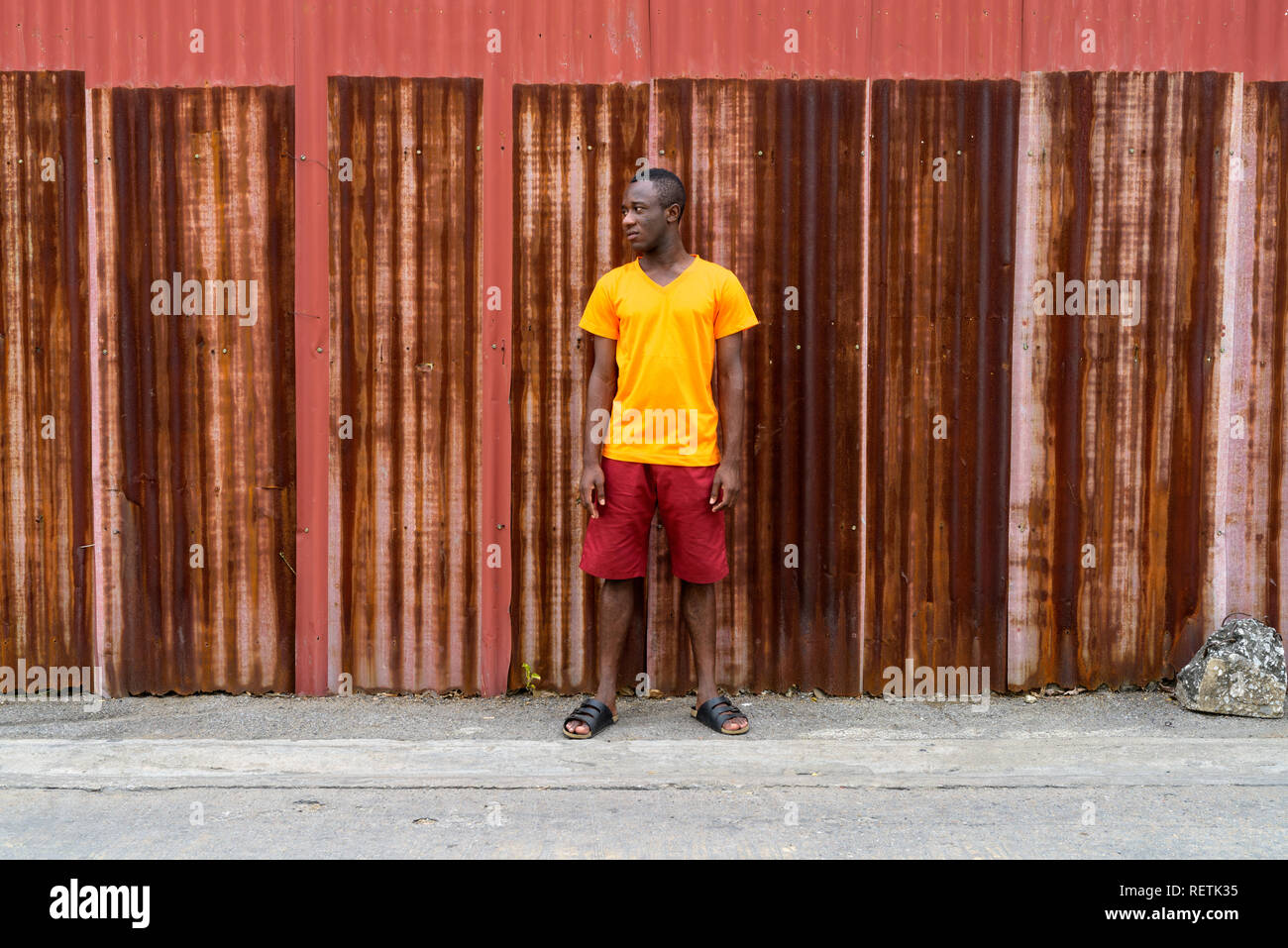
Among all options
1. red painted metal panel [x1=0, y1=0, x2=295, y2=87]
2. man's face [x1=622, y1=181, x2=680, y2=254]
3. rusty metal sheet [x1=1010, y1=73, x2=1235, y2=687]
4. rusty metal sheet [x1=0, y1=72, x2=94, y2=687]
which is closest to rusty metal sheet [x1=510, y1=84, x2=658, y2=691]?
man's face [x1=622, y1=181, x2=680, y2=254]

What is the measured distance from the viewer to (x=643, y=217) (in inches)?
167

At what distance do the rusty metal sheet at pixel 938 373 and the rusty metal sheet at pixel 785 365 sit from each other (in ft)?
0.34

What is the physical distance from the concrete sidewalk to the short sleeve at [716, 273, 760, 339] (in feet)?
5.15

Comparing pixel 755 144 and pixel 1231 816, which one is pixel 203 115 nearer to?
pixel 755 144

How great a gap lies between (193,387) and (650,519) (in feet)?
6.63

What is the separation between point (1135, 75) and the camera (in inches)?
186

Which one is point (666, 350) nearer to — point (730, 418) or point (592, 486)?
point (730, 418)

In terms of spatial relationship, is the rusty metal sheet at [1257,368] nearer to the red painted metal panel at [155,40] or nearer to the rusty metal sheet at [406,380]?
the rusty metal sheet at [406,380]

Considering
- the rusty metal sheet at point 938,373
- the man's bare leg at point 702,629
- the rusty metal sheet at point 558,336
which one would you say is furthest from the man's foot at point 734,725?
the rusty metal sheet at point 938,373

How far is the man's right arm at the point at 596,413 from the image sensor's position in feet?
14.4

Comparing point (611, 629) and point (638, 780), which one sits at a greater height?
point (611, 629)

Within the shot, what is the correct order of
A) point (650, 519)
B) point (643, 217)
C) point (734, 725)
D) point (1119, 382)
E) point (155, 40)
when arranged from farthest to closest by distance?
point (1119, 382) → point (155, 40) → point (650, 519) → point (734, 725) → point (643, 217)

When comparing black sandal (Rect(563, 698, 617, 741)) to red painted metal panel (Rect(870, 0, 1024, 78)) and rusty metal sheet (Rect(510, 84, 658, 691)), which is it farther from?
red painted metal panel (Rect(870, 0, 1024, 78))

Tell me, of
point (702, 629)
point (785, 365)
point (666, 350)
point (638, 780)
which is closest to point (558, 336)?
point (666, 350)
